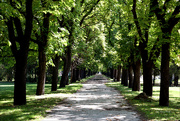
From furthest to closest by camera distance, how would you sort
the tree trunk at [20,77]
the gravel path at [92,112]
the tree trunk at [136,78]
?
the tree trunk at [136,78]
the tree trunk at [20,77]
the gravel path at [92,112]

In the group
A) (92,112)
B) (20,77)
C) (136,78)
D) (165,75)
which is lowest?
(92,112)

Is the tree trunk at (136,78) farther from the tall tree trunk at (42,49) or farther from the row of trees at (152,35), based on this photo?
the tall tree trunk at (42,49)

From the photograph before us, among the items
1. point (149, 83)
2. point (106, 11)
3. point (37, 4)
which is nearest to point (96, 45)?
point (106, 11)

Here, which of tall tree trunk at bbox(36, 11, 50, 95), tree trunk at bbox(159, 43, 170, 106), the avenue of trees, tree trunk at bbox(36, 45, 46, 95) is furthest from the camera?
tree trunk at bbox(36, 45, 46, 95)

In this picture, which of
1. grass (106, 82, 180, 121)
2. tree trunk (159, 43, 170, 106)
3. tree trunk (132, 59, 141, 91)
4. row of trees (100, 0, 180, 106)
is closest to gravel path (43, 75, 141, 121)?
grass (106, 82, 180, 121)

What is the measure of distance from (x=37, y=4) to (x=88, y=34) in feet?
79.6

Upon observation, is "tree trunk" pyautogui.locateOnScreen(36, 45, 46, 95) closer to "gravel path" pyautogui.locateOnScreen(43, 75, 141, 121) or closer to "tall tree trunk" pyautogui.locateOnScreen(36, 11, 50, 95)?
"tall tree trunk" pyautogui.locateOnScreen(36, 11, 50, 95)

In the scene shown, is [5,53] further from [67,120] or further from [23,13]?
[67,120]

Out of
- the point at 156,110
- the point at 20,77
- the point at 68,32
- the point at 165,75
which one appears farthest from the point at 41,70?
the point at 156,110

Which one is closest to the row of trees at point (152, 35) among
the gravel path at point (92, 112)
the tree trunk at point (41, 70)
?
the gravel path at point (92, 112)

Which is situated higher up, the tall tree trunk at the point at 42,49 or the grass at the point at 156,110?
the tall tree trunk at the point at 42,49

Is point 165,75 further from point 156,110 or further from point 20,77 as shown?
point 20,77

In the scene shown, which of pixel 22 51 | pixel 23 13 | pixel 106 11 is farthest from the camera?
pixel 106 11

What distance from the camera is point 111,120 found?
26.0 feet
